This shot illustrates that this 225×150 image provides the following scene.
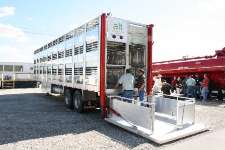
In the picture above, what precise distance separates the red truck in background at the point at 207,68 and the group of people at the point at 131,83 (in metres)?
7.81

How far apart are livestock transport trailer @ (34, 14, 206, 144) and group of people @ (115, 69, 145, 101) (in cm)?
32

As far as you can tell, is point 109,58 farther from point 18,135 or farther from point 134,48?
point 18,135

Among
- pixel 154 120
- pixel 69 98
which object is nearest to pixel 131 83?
pixel 154 120

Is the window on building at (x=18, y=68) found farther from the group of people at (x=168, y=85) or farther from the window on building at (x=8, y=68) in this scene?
the group of people at (x=168, y=85)

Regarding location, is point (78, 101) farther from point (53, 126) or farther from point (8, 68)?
point (8, 68)


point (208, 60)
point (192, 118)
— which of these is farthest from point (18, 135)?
point (208, 60)

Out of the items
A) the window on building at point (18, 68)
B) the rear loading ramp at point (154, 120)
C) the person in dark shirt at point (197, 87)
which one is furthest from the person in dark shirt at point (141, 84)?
the window on building at point (18, 68)

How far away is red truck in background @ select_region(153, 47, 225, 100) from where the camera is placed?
1614cm

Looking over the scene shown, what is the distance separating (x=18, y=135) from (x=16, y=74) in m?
24.8

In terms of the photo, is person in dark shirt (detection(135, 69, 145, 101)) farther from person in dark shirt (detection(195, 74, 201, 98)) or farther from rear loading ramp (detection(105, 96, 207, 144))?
person in dark shirt (detection(195, 74, 201, 98))

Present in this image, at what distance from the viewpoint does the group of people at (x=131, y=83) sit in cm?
950

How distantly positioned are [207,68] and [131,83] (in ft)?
29.1

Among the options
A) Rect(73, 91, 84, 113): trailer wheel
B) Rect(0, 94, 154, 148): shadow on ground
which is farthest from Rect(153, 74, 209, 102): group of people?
Rect(0, 94, 154, 148): shadow on ground

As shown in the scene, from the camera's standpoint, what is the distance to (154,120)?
327 inches
